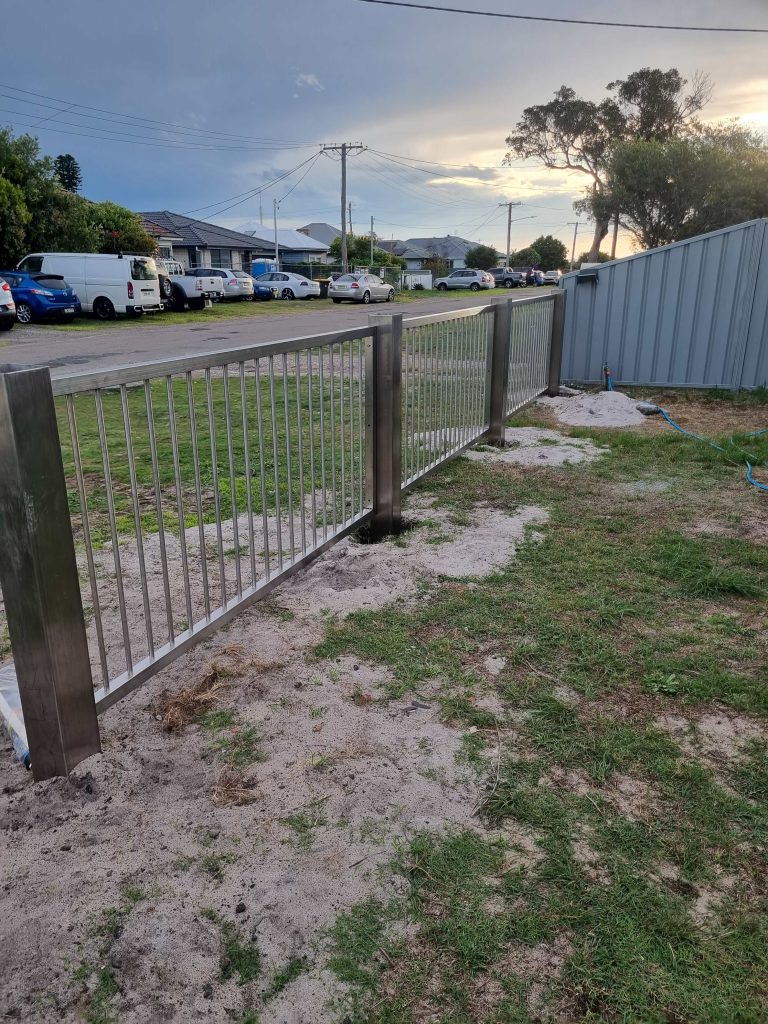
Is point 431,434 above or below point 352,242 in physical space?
below

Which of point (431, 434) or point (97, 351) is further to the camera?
point (97, 351)

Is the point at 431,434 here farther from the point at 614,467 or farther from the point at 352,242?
the point at 352,242

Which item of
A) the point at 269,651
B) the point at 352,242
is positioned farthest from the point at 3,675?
the point at 352,242

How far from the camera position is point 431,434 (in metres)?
5.41

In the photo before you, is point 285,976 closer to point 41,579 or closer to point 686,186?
point 41,579

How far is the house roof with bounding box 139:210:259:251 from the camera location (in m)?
49.7

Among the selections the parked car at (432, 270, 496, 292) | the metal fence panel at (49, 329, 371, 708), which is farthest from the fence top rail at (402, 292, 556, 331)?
the parked car at (432, 270, 496, 292)

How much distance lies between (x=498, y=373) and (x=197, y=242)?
47347 millimetres

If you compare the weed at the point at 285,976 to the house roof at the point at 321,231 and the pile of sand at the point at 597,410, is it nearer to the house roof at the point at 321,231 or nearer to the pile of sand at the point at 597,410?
the pile of sand at the point at 597,410

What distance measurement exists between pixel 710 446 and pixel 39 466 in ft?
20.2

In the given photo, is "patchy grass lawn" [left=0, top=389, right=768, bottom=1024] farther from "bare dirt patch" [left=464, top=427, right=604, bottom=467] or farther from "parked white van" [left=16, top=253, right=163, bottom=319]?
"parked white van" [left=16, top=253, right=163, bottom=319]

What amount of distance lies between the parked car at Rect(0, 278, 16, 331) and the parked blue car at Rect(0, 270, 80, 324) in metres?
1.69

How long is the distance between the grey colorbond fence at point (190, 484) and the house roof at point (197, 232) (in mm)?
45222

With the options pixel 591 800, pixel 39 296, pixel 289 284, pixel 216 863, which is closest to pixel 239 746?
pixel 216 863
